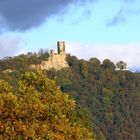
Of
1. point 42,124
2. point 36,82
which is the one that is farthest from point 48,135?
point 36,82

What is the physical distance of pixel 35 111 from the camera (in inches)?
1585

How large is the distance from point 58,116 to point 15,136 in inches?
97.8

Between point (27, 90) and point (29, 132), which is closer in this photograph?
point (29, 132)

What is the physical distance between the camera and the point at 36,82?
Result: 42.9 meters

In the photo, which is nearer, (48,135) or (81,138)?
(48,135)

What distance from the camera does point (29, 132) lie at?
129 feet

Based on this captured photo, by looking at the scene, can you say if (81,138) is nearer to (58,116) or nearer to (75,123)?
(75,123)

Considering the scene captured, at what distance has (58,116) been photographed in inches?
1602

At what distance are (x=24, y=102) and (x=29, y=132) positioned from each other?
193 cm

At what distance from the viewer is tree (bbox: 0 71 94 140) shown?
130 ft

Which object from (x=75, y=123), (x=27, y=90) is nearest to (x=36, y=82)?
(x=27, y=90)

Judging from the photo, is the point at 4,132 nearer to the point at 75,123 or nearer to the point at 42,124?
the point at 42,124

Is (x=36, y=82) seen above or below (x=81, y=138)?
above

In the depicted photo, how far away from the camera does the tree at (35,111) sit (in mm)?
39719
